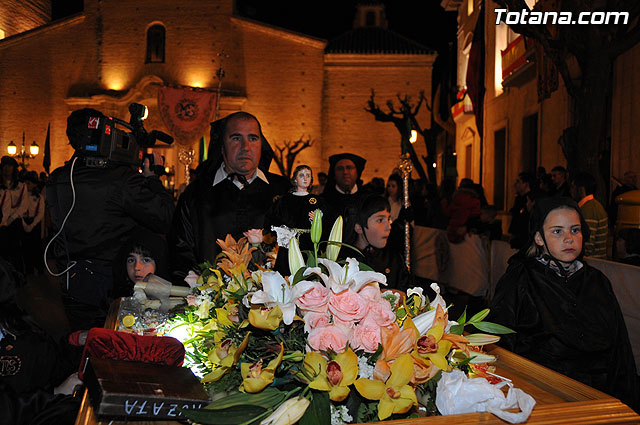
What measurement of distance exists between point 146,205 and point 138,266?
384 millimetres

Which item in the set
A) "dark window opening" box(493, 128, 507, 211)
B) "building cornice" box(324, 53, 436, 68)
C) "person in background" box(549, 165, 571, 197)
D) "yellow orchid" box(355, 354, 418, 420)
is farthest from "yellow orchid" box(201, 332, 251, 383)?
"building cornice" box(324, 53, 436, 68)

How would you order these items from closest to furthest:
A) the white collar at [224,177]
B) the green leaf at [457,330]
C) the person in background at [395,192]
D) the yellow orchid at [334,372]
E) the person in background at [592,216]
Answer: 1. the yellow orchid at [334,372]
2. the green leaf at [457,330]
3. the white collar at [224,177]
4. the person in background at [592,216]
5. the person in background at [395,192]

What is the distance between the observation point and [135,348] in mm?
1842

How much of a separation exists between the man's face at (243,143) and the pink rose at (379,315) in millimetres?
2223

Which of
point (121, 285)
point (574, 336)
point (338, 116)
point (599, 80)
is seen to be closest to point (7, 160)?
point (121, 285)

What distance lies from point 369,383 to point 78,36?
111 feet

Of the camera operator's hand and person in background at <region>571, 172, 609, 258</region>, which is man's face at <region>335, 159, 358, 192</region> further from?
the camera operator's hand

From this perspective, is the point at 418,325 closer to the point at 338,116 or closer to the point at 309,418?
the point at 309,418

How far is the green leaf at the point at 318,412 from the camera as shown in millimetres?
1344

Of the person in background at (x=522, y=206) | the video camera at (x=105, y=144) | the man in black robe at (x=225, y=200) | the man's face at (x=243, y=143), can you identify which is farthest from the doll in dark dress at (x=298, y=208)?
the person in background at (x=522, y=206)

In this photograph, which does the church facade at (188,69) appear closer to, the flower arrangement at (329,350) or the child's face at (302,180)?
the child's face at (302,180)

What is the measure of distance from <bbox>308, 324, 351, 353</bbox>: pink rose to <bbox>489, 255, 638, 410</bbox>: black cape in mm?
2114

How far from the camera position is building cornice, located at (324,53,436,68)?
31.9 metres

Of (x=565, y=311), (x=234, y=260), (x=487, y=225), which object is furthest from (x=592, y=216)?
(x=234, y=260)
